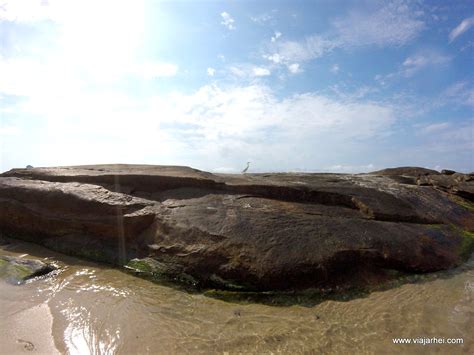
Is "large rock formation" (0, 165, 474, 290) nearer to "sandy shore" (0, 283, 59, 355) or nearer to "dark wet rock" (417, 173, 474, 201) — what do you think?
"dark wet rock" (417, 173, 474, 201)

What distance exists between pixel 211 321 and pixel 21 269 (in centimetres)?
433

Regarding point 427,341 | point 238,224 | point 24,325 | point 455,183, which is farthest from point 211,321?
point 455,183

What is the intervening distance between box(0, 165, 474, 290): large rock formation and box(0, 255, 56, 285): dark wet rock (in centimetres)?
99

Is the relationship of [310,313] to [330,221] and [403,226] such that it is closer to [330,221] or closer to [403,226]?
[330,221]

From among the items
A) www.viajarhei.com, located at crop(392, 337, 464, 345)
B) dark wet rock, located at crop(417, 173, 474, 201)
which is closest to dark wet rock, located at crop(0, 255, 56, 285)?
www.viajarhei.com, located at crop(392, 337, 464, 345)

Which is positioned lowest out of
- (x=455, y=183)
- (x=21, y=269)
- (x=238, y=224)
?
(x=21, y=269)

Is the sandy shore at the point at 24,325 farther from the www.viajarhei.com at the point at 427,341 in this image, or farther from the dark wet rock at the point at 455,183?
the dark wet rock at the point at 455,183

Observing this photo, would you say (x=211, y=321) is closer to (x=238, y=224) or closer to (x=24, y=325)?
(x=238, y=224)

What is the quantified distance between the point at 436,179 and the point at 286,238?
9.39 m

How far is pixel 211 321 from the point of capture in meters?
4.95

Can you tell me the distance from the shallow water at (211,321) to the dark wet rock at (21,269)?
12.4 inches

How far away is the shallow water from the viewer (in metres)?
4.32

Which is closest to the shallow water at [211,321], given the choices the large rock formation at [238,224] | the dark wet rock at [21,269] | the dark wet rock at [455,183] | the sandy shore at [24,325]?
the sandy shore at [24,325]

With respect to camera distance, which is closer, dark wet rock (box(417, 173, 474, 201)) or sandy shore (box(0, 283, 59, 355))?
sandy shore (box(0, 283, 59, 355))
